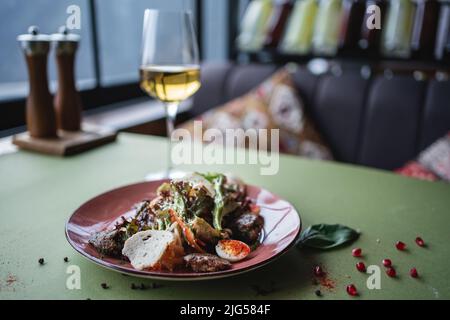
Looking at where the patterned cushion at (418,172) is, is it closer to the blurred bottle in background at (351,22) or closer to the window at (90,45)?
the blurred bottle in background at (351,22)

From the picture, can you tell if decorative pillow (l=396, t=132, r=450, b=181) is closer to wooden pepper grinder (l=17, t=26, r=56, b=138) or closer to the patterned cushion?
the patterned cushion

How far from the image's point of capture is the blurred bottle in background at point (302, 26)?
258 centimetres

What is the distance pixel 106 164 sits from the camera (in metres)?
1.18

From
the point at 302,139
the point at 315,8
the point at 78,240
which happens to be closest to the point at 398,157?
the point at 302,139

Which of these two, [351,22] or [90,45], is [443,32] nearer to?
[351,22]

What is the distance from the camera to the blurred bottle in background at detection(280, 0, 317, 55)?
8.46ft

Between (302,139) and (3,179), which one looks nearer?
(3,179)

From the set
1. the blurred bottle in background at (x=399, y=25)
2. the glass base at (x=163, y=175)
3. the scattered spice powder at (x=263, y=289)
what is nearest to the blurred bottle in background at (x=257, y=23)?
the blurred bottle in background at (x=399, y=25)

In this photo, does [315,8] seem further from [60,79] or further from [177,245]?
[177,245]

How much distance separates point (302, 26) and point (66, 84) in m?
1.68

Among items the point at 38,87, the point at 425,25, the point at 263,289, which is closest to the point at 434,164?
the point at 425,25

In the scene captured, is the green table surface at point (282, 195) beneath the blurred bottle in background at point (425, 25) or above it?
beneath

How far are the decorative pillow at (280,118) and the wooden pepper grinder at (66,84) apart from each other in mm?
826
